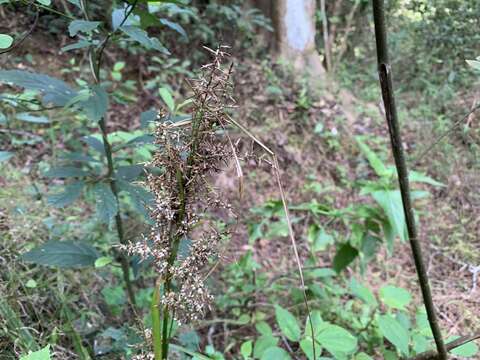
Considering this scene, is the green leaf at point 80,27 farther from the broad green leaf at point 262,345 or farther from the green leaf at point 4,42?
the broad green leaf at point 262,345

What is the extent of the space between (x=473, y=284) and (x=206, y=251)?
226cm

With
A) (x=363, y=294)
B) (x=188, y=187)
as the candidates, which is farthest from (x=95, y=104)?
(x=363, y=294)

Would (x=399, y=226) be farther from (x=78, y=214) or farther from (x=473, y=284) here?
(x=78, y=214)

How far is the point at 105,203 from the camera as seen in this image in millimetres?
1092

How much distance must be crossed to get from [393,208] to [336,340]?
0.56 metres

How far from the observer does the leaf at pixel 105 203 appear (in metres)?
1.06

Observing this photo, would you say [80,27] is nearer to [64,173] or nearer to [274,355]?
[64,173]

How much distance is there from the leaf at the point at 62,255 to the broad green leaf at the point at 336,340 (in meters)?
0.75

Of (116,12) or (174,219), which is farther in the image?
(116,12)

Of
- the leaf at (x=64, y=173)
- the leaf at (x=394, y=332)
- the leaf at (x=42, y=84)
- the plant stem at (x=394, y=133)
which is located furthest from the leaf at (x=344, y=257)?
the leaf at (x=42, y=84)

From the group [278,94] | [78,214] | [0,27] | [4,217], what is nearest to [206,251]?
[4,217]

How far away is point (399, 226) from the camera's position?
56.9 inches

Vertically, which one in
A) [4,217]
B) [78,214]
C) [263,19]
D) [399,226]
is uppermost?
[263,19]

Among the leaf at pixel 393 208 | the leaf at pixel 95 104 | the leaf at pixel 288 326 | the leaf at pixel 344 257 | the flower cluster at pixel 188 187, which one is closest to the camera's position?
the flower cluster at pixel 188 187
